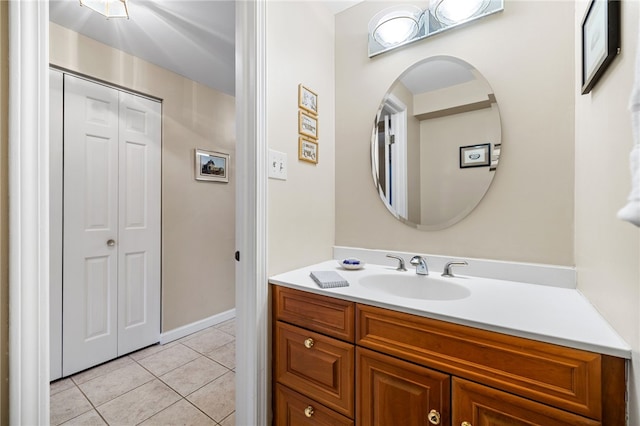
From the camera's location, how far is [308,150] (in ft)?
4.88

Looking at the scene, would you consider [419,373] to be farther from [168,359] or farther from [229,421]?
[168,359]

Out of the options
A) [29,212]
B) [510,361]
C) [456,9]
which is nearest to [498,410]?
[510,361]

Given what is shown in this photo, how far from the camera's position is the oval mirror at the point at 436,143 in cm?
128

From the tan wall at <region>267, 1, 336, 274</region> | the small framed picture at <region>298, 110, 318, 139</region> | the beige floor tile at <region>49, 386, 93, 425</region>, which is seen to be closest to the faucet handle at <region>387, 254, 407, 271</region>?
the tan wall at <region>267, 1, 336, 274</region>

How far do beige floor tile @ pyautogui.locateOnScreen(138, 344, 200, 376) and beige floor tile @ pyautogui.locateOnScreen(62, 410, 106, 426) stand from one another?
40cm

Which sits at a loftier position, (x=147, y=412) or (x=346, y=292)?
(x=346, y=292)

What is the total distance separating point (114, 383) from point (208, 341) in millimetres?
689

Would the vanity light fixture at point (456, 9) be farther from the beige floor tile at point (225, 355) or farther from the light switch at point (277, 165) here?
the beige floor tile at point (225, 355)

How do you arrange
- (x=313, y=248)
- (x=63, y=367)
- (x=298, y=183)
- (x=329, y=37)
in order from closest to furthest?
(x=298, y=183) < (x=313, y=248) < (x=329, y=37) < (x=63, y=367)

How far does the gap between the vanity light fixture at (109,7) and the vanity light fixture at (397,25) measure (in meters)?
1.32

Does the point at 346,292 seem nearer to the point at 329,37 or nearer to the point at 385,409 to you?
the point at 385,409

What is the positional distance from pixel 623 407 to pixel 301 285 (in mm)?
924

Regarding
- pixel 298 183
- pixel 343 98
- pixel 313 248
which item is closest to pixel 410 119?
pixel 343 98

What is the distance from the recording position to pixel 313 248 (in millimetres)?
1532
